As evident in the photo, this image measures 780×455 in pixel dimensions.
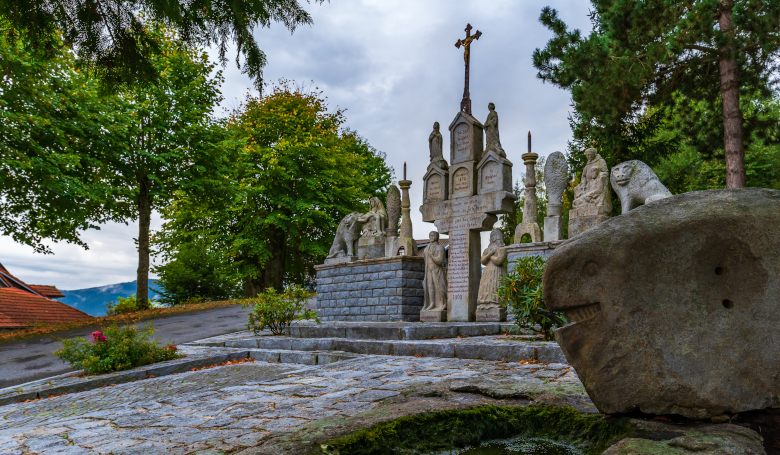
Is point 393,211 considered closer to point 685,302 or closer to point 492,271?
point 492,271

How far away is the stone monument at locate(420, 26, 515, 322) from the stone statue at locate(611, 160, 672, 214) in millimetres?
2440

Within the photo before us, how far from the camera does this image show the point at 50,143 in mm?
14469

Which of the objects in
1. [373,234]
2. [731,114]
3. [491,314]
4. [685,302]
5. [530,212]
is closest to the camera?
[685,302]

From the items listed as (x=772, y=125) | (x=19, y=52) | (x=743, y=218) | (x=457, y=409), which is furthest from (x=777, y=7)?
(x=19, y=52)

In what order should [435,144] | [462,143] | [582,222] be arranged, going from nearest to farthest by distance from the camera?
[582,222]
[462,143]
[435,144]

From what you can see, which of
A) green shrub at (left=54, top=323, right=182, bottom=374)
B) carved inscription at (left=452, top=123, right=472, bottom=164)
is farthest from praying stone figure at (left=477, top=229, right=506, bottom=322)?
green shrub at (left=54, top=323, right=182, bottom=374)

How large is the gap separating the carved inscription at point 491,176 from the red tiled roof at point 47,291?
65.3 feet

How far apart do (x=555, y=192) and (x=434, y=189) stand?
298 cm

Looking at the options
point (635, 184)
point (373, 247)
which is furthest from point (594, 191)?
point (373, 247)

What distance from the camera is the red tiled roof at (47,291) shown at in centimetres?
2200

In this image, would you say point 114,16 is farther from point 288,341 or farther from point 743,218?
point 288,341

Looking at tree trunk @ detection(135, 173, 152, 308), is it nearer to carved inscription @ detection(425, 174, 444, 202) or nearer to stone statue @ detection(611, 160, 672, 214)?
carved inscription @ detection(425, 174, 444, 202)

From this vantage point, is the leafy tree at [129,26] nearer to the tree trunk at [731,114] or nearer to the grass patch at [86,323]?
the grass patch at [86,323]

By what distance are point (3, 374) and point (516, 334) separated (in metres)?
8.87
